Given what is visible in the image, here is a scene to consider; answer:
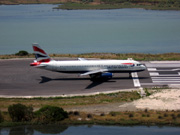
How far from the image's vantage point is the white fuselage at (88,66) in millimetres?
59250

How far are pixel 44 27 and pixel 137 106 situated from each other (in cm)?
10771

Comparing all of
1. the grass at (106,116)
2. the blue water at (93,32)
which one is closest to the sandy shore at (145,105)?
the grass at (106,116)

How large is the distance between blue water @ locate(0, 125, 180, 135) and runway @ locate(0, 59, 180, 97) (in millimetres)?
11797

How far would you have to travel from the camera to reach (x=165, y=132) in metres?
39.6

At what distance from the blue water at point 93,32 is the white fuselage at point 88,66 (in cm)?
4023

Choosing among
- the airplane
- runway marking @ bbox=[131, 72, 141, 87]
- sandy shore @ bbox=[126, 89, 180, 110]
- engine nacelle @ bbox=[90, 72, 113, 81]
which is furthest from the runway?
sandy shore @ bbox=[126, 89, 180, 110]

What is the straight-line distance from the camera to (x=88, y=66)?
5938cm

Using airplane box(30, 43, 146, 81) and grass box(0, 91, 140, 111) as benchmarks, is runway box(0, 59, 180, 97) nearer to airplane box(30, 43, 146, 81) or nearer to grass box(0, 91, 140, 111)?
airplane box(30, 43, 146, 81)

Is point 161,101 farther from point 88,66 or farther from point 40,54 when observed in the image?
point 40,54

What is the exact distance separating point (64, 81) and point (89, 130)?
19.7 metres

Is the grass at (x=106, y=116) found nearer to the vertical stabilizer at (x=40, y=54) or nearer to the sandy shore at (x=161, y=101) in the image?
the sandy shore at (x=161, y=101)

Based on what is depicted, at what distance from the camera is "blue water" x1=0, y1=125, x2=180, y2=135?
3972cm

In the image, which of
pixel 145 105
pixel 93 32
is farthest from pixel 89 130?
pixel 93 32

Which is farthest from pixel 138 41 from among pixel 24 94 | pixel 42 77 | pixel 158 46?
pixel 24 94
